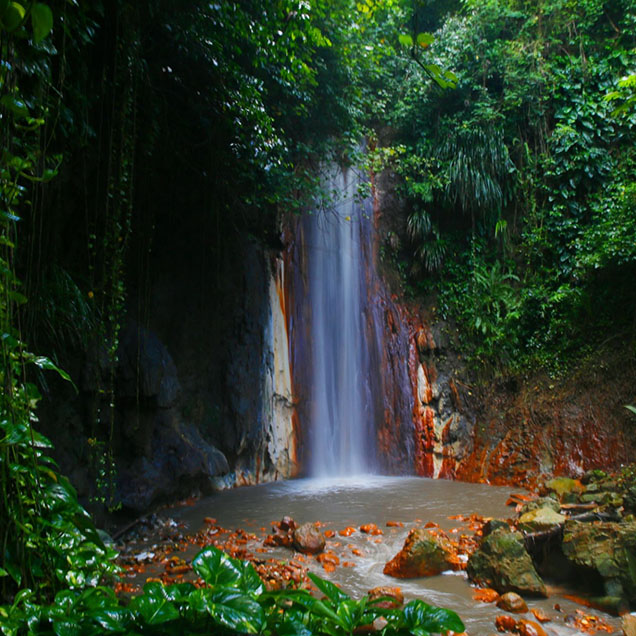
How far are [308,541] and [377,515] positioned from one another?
1442mm

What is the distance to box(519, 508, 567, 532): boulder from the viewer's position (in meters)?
4.17

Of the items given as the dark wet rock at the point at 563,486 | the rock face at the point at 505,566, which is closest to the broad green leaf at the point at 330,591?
the rock face at the point at 505,566

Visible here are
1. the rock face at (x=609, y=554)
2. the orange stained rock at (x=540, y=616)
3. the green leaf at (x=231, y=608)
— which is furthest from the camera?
the rock face at (x=609, y=554)

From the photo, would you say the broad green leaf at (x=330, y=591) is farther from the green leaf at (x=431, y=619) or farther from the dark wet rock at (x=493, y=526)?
the dark wet rock at (x=493, y=526)

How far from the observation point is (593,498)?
Answer: 5.39 m

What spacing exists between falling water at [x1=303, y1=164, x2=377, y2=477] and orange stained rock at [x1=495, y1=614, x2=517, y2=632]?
5.55 m

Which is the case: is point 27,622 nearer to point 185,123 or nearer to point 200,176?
point 185,123

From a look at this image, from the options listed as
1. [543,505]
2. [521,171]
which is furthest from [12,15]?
[521,171]

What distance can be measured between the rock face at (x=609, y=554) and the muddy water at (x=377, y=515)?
0.27m

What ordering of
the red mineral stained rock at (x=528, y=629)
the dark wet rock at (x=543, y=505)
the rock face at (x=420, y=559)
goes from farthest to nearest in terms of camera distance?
the dark wet rock at (x=543, y=505) → the rock face at (x=420, y=559) → the red mineral stained rock at (x=528, y=629)

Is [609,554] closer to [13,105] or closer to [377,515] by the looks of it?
[377,515]

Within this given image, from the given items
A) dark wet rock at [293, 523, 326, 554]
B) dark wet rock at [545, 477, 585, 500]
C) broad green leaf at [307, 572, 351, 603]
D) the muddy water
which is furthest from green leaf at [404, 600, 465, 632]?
dark wet rock at [545, 477, 585, 500]

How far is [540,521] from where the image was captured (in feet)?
13.9

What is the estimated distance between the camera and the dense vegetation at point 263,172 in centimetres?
175
